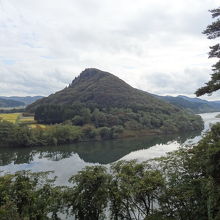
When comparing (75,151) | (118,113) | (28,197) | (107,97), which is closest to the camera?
(28,197)

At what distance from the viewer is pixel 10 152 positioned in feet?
238

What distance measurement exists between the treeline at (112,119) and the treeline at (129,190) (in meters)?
91.1

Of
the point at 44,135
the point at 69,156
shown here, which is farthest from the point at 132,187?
the point at 44,135

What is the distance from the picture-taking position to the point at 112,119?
111 m

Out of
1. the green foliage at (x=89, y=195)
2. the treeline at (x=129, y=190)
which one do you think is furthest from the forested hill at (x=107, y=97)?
the green foliage at (x=89, y=195)

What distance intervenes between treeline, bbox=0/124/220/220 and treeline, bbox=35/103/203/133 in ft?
299

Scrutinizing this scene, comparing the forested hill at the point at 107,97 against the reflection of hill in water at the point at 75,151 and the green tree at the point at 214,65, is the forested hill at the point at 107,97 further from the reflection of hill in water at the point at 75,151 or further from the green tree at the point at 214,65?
the green tree at the point at 214,65

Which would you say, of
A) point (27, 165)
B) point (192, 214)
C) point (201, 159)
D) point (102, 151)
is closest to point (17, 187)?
point (192, 214)

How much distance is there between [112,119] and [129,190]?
96790mm

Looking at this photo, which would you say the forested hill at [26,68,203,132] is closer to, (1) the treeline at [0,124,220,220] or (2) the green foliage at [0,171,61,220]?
(1) the treeline at [0,124,220,220]

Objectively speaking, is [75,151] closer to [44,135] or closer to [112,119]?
[44,135]

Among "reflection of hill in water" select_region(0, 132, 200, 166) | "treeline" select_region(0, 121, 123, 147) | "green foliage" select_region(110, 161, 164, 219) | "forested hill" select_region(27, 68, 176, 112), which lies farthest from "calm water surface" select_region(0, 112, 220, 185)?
"forested hill" select_region(27, 68, 176, 112)

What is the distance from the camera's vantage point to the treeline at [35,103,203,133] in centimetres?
10922

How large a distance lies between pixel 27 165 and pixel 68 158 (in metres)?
11.3
